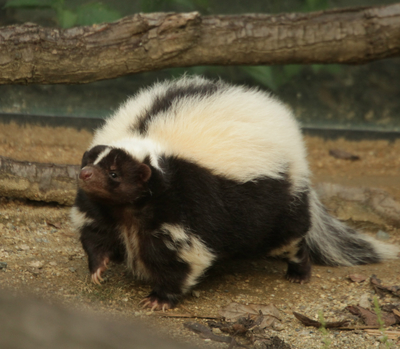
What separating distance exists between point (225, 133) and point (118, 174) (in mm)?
956

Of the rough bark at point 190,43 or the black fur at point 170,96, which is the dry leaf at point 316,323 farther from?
the rough bark at point 190,43

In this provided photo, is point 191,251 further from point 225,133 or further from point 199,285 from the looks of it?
point 225,133

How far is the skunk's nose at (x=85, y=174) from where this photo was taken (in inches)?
155

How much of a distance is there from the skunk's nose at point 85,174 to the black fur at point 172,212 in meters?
0.10

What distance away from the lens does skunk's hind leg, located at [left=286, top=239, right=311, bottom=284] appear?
5.07m

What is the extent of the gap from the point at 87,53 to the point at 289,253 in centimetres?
270

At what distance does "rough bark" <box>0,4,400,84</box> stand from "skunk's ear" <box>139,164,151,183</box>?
1.71 meters

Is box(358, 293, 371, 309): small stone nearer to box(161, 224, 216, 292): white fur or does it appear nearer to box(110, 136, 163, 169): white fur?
box(161, 224, 216, 292): white fur

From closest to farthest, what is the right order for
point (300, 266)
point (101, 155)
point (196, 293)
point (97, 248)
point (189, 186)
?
1. point (101, 155)
2. point (189, 186)
3. point (97, 248)
4. point (196, 293)
5. point (300, 266)

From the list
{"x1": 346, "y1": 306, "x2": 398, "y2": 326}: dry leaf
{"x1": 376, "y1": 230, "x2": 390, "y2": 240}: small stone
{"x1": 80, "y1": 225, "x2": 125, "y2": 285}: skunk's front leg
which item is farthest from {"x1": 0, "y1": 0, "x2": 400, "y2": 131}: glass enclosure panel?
{"x1": 346, "y1": 306, "x2": 398, "y2": 326}: dry leaf

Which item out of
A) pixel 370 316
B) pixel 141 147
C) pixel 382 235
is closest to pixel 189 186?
pixel 141 147

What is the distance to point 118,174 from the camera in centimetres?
412

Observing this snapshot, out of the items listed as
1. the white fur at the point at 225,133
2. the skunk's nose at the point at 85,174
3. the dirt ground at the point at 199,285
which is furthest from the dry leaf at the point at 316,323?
the skunk's nose at the point at 85,174

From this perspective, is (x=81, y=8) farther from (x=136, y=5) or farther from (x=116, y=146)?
(x=116, y=146)
